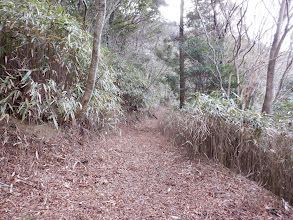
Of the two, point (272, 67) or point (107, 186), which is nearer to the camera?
point (107, 186)

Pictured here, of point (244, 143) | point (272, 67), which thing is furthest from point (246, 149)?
point (272, 67)

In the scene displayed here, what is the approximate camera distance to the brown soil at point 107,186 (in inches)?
51.4

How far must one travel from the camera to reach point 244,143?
213 centimetres

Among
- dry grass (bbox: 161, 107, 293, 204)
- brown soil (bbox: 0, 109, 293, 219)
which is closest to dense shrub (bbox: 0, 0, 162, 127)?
brown soil (bbox: 0, 109, 293, 219)

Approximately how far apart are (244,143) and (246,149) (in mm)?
78

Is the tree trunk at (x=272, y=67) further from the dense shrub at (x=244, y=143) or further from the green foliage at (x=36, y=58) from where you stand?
the green foliage at (x=36, y=58)

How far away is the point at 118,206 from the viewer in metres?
1.43

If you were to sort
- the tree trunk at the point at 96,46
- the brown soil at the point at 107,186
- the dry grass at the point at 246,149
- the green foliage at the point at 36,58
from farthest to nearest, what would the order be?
the tree trunk at the point at 96,46 → the dry grass at the point at 246,149 → the green foliage at the point at 36,58 → the brown soil at the point at 107,186

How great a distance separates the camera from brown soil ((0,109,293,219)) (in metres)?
1.31

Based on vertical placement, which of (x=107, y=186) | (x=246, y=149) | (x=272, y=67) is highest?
(x=272, y=67)

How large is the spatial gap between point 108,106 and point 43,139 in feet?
3.80

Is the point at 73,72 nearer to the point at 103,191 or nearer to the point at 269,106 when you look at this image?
the point at 103,191

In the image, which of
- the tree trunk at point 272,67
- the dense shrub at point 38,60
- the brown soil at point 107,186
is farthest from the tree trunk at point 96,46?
the tree trunk at point 272,67

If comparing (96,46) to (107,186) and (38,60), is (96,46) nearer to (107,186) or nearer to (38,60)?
(38,60)
